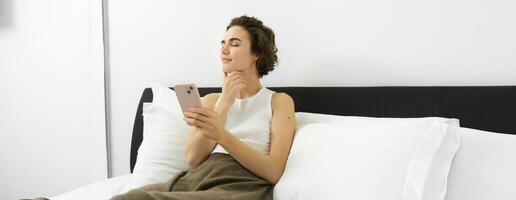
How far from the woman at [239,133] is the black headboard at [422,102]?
0.62 ft

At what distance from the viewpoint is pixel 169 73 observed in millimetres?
2133

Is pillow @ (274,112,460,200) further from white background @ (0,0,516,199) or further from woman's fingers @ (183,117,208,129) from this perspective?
white background @ (0,0,516,199)

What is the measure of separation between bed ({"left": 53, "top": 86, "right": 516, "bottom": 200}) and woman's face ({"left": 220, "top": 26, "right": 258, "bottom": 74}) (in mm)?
269

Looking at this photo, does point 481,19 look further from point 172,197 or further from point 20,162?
point 20,162

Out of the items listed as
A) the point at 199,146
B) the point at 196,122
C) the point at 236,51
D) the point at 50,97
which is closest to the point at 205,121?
the point at 196,122

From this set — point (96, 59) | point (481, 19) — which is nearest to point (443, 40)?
point (481, 19)

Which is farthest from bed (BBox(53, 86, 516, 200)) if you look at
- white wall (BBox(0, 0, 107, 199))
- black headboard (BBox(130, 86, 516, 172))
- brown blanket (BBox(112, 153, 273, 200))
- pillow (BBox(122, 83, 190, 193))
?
white wall (BBox(0, 0, 107, 199))

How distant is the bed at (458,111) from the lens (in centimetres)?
112

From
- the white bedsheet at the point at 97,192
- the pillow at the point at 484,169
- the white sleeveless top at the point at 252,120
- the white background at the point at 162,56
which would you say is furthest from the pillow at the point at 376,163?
the white bedsheet at the point at 97,192

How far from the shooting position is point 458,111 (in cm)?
144

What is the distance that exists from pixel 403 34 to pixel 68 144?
5.77 feet

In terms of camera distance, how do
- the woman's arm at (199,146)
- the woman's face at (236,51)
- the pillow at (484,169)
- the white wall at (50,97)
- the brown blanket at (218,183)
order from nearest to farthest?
the pillow at (484,169) < the brown blanket at (218,183) < the woman's arm at (199,146) < the woman's face at (236,51) < the white wall at (50,97)

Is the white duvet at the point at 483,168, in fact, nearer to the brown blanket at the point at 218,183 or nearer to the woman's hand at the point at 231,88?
the brown blanket at the point at 218,183

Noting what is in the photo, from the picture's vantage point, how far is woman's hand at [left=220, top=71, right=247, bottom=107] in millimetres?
1505
